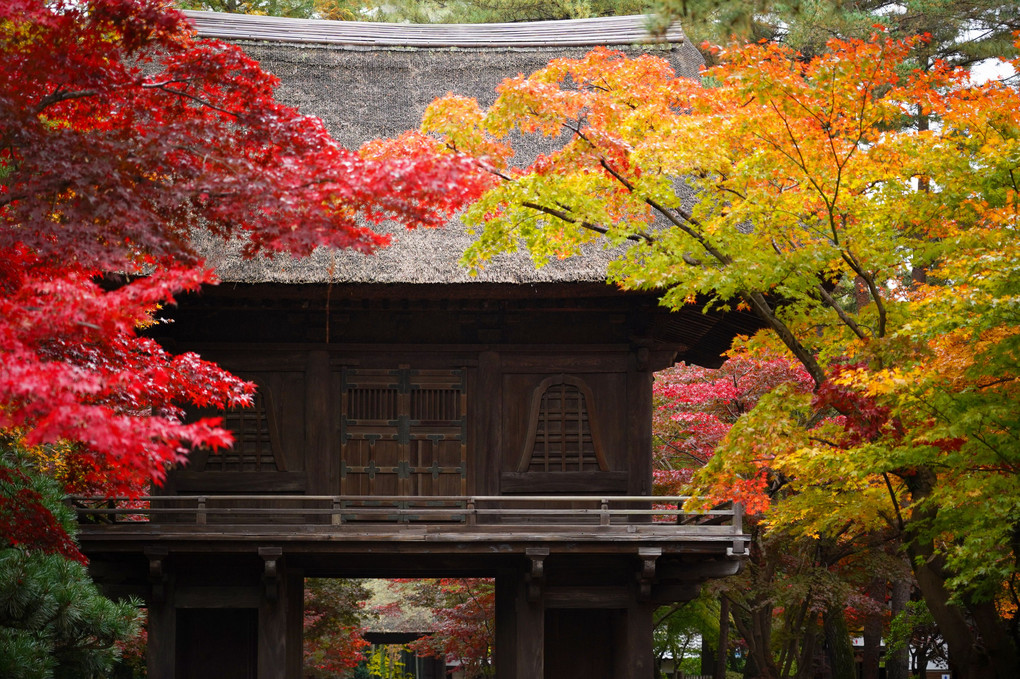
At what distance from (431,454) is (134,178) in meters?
7.24

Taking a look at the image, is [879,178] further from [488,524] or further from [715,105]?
[488,524]

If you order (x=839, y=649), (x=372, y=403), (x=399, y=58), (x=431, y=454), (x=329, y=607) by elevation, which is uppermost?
(x=399, y=58)

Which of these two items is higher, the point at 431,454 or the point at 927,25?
the point at 927,25

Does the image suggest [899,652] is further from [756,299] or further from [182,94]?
[182,94]

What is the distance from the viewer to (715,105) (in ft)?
36.6

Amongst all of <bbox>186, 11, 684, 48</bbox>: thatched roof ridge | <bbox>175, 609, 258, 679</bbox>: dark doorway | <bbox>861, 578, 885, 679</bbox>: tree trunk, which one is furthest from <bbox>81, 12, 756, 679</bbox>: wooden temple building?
<bbox>861, 578, 885, 679</bbox>: tree trunk

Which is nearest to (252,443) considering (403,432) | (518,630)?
(403,432)

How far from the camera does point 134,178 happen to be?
26.2 feet

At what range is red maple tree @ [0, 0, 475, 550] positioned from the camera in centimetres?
748

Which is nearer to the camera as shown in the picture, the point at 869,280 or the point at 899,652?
the point at 869,280

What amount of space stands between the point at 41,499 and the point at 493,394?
6.44m

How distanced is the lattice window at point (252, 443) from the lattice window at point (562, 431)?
135 inches

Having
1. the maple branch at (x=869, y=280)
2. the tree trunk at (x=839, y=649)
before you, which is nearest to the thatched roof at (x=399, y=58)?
the maple branch at (x=869, y=280)

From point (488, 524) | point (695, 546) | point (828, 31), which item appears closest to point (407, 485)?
point (488, 524)
